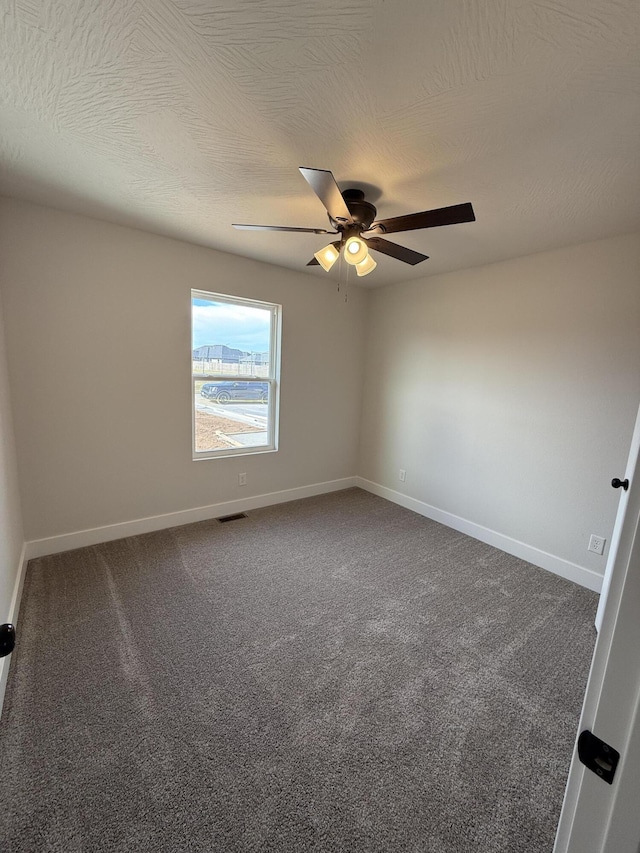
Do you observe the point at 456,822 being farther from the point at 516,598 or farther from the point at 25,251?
the point at 25,251

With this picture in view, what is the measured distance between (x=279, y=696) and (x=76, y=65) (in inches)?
101

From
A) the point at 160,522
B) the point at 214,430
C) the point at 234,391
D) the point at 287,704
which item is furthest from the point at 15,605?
the point at 234,391

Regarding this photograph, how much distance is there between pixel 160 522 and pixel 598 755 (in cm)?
316

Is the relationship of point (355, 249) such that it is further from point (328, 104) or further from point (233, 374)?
point (233, 374)

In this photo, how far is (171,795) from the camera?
1198mm

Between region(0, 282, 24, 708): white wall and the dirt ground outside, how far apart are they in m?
1.32

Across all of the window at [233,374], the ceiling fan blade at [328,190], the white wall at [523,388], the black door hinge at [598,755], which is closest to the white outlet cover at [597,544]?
the white wall at [523,388]

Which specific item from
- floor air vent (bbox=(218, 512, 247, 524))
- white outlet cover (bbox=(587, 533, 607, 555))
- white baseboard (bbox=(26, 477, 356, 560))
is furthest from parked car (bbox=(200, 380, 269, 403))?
white outlet cover (bbox=(587, 533, 607, 555))

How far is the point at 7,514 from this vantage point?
6.34 ft

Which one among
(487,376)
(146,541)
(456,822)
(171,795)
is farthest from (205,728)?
(487,376)

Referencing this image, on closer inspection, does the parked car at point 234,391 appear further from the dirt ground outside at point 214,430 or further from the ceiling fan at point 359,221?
the ceiling fan at point 359,221

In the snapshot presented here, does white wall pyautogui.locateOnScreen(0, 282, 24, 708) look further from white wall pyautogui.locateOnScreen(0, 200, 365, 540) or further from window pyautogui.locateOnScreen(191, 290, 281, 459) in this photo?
window pyautogui.locateOnScreen(191, 290, 281, 459)

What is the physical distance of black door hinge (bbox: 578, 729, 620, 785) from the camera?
1.63 feet

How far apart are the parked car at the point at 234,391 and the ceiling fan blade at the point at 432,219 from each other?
203cm
